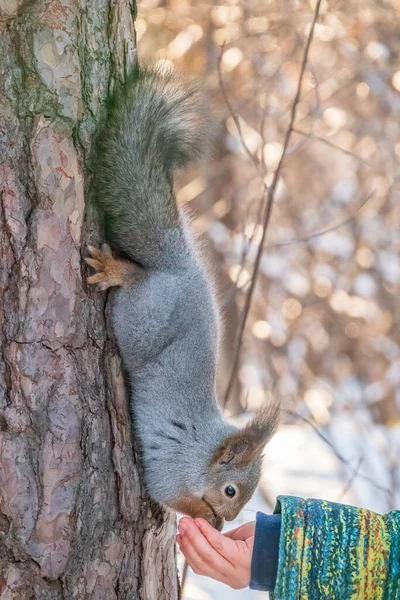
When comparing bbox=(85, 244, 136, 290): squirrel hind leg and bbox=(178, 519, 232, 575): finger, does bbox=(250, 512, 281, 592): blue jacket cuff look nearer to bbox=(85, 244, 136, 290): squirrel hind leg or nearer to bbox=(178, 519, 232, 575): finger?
bbox=(178, 519, 232, 575): finger

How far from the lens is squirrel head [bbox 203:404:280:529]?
1637 mm

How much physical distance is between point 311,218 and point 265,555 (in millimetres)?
3428

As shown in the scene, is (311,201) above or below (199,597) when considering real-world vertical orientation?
A: above

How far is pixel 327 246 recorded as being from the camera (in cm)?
486

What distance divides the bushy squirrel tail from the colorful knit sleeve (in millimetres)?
580

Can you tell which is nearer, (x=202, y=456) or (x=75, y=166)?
(x=75, y=166)

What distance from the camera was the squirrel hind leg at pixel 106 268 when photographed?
144 centimetres

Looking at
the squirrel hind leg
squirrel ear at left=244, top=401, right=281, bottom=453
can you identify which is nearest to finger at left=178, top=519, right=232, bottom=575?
squirrel ear at left=244, top=401, right=281, bottom=453

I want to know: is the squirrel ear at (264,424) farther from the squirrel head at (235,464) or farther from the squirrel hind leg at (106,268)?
the squirrel hind leg at (106,268)

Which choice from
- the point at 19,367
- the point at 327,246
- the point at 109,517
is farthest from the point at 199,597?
the point at 327,246

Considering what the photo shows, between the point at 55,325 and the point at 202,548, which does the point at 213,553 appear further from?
the point at 55,325

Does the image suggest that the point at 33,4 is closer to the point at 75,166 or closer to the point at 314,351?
the point at 75,166

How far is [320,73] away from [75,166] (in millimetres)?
3156

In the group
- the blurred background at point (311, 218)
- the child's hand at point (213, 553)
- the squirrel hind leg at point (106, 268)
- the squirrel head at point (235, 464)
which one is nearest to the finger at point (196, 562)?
the child's hand at point (213, 553)
